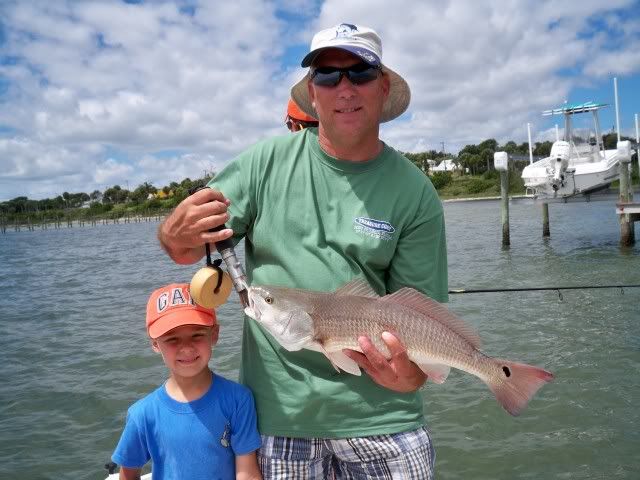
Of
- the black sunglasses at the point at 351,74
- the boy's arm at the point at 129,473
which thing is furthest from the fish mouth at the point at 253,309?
the boy's arm at the point at 129,473

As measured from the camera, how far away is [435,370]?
9.48 feet

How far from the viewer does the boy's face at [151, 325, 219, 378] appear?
338cm

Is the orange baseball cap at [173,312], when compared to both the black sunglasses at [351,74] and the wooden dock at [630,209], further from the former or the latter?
the wooden dock at [630,209]

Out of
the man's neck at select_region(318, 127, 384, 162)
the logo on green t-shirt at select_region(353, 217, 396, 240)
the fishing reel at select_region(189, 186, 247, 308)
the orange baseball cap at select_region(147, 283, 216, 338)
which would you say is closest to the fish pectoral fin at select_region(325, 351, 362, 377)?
the fishing reel at select_region(189, 186, 247, 308)

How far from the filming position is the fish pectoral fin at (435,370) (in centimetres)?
287

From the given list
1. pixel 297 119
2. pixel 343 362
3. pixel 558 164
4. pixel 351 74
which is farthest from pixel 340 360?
pixel 558 164

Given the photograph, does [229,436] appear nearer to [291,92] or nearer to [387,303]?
[387,303]

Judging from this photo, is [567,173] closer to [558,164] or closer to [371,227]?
[558,164]

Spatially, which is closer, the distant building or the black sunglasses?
the black sunglasses

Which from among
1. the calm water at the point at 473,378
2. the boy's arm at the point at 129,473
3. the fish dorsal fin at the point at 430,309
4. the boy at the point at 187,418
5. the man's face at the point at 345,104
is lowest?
the calm water at the point at 473,378

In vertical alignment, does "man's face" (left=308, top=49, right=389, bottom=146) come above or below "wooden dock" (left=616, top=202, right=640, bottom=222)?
above

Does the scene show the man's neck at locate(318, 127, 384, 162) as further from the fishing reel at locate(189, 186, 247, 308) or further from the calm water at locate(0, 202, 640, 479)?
the calm water at locate(0, 202, 640, 479)

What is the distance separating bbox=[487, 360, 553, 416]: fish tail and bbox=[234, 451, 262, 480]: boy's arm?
1465 millimetres

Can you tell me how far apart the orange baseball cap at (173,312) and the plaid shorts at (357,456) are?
33.5 inches
